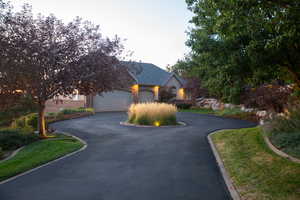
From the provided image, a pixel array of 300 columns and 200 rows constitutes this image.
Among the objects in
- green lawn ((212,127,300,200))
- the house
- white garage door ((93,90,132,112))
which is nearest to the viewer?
green lawn ((212,127,300,200))

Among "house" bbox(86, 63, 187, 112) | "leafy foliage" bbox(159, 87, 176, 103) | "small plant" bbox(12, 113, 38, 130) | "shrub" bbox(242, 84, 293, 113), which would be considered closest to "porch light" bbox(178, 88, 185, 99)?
"house" bbox(86, 63, 187, 112)

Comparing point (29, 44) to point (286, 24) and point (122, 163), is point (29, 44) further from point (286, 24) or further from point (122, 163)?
point (286, 24)

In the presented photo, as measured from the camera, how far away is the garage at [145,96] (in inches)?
988

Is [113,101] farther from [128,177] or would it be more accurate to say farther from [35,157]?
[128,177]

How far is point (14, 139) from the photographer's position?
344 inches

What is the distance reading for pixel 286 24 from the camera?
429cm

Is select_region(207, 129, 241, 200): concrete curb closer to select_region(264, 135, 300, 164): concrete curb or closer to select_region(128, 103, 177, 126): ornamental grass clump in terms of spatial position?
select_region(264, 135, 300, 164): concrete curb

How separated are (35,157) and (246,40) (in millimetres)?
7060

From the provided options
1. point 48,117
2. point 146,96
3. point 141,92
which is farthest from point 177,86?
point 48,117

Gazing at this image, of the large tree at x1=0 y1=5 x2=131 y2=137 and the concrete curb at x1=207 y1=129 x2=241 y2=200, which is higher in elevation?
the large tree at x1=0 y1=5 x2=131 y2=137

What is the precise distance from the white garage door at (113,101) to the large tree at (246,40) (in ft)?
55.9

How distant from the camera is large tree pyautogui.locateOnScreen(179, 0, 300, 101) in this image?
14.9ft

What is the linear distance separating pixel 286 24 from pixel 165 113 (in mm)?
9449

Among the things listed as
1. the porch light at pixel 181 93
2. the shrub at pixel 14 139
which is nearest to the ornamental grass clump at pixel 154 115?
the shrub at pixel 14 139
